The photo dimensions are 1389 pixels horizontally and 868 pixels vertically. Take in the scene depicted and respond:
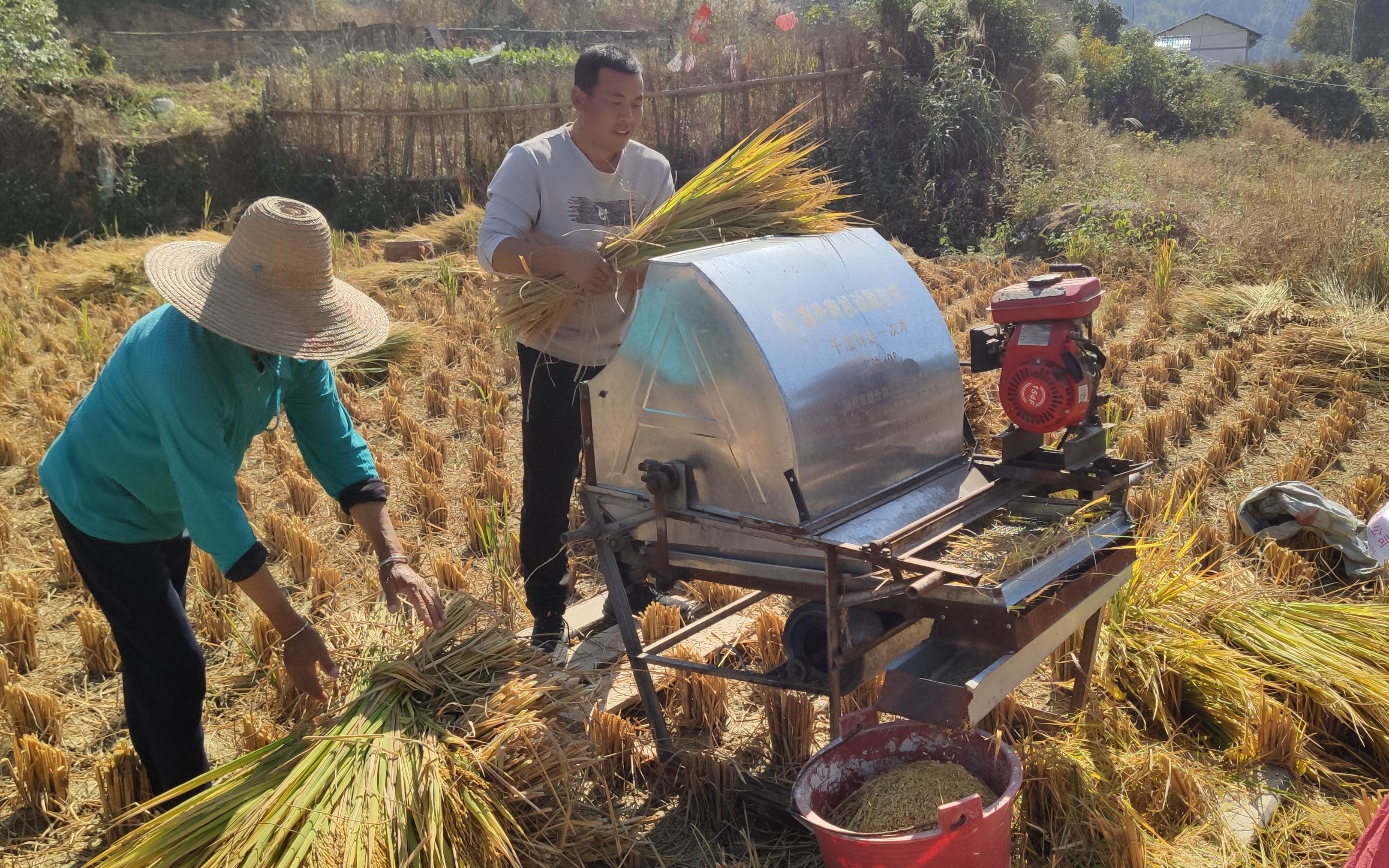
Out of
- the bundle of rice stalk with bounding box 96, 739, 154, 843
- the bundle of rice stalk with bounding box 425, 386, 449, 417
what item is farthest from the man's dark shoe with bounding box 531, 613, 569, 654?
the bundle of rice stalk with bounding box 425, 386, 449, 417

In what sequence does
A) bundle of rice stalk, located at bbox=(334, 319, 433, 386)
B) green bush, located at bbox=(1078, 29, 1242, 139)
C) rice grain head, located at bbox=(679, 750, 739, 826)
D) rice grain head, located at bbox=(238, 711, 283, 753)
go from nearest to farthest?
rice grain head, located at bbox=(679, 750, 739, 826) < rice grain head, located at bbox=(238, 711, 283, 753) < bundle of rice stalk, located at bbox=(334, 319, 433, 386) < green bush, located at bbox=(1078, 29, 1242, 139)

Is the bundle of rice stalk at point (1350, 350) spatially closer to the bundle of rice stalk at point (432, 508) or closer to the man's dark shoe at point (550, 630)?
the man's dark shoe at point (550, 630)

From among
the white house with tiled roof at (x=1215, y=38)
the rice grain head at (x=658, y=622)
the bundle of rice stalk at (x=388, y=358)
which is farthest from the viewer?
the white house with tiled roof at (x=1215, y=38)

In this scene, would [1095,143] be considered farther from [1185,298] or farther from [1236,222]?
[1185,298]

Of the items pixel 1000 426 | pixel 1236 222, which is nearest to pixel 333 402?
pixel 1000 426

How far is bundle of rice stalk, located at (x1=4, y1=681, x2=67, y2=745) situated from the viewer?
11.4ft

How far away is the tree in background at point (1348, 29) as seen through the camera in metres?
41.5

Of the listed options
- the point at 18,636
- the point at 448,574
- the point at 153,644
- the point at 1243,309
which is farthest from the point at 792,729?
the point at 1243,309

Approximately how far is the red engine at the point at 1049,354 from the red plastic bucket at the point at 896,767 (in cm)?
95

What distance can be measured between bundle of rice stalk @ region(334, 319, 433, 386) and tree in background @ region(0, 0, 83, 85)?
48.0 ft

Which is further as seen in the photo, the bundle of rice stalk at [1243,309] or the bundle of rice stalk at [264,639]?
the bundle of rice stalk at [1243,309]

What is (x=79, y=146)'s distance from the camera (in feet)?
58.1

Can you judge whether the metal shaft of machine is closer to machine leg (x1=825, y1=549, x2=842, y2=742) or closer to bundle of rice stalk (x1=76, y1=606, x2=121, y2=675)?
machine leg (x1=825, y1=549, x2=842, y2=742)

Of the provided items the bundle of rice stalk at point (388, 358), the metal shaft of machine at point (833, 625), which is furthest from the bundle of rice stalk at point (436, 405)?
the metal shaft of machine at point (833, 625)
